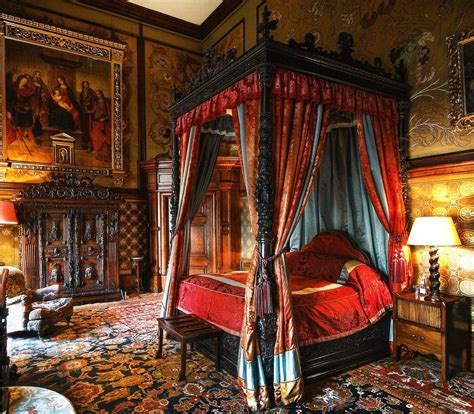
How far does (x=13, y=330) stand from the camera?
4906 mm

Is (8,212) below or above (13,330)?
above

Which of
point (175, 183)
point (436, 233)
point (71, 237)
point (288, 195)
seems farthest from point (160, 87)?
point (436, 233)

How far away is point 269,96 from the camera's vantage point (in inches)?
131

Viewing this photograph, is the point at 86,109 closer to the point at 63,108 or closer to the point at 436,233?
the point at 63,108

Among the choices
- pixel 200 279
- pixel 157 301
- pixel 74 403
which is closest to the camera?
pixel 74 403

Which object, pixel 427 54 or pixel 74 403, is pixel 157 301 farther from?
pixel 427 54

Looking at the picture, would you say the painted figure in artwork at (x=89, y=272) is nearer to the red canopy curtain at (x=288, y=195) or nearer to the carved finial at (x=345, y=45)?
the red canopy curtain at (x=288, y=195)

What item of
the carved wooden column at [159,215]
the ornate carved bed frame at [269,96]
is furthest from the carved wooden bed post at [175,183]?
the carved wooden column at [159,215]

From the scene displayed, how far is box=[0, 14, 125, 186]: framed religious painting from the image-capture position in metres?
6.84

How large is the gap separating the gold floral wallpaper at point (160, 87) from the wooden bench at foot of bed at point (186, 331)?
495cm

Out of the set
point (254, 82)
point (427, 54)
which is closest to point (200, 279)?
point (254, 82)

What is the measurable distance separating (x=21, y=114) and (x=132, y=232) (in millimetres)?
3146

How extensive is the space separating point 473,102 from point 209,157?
314cm

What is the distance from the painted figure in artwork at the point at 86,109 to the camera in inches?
300
